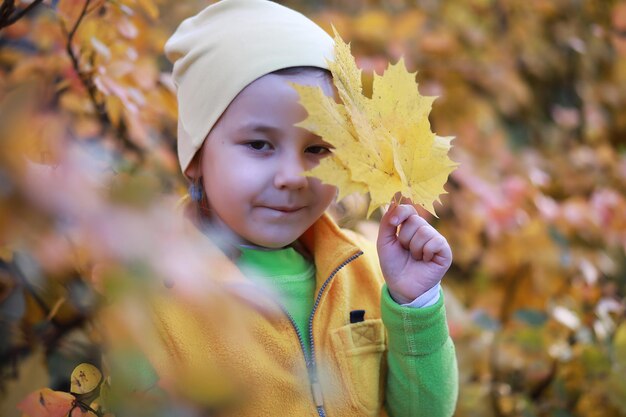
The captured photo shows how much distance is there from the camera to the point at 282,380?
45.3 inches

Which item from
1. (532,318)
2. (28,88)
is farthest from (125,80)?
(532,318)

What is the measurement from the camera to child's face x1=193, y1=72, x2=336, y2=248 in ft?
3.68

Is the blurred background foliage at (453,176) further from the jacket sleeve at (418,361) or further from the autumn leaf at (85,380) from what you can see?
the jacket sleeve at (418,361)

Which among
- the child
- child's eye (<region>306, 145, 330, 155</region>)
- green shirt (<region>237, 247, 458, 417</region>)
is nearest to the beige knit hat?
the child

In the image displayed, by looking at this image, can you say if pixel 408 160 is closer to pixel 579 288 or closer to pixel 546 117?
pixel 579 288

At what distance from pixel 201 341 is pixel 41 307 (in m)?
0.37

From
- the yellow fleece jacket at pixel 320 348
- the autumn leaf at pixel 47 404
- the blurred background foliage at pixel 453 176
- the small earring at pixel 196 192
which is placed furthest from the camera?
the small earring at pixel 196 192

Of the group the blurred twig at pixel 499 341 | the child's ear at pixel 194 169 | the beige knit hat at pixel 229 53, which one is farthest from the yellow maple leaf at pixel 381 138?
the blurred twig at pixel 499 341

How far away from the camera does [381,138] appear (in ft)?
3.50

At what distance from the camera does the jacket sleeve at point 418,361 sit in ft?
3.86

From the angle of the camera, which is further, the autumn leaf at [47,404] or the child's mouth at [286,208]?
the child's mouth at [286,208]

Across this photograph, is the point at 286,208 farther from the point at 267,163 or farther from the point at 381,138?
the point at 381,138

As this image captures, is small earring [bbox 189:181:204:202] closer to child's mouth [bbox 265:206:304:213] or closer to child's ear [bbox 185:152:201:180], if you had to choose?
child's ear [bbox 185:152:201:180]

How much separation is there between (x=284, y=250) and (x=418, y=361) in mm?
310
